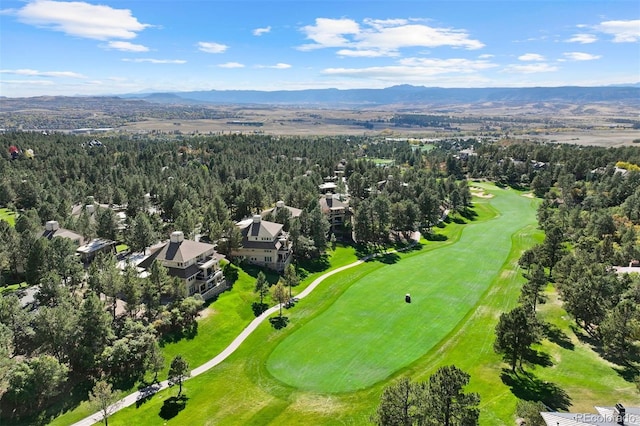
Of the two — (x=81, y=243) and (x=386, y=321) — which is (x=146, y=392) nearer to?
(x=386, y=321)

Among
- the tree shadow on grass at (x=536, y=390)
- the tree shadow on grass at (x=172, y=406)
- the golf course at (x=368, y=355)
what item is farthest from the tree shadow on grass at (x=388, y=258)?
the tree shadow on grass at (x=172, y=406)

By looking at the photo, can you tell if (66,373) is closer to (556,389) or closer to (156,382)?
(156,382)

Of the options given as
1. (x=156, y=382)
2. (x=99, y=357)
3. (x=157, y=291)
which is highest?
(x=157, y=291)

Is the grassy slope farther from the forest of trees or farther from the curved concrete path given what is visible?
the forest of trees

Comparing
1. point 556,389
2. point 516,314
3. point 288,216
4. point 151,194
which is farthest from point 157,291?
point 151,194

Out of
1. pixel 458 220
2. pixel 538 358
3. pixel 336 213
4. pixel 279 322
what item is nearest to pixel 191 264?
pixel 279 322

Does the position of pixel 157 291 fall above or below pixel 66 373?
above

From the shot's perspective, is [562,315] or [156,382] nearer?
[156,382]
